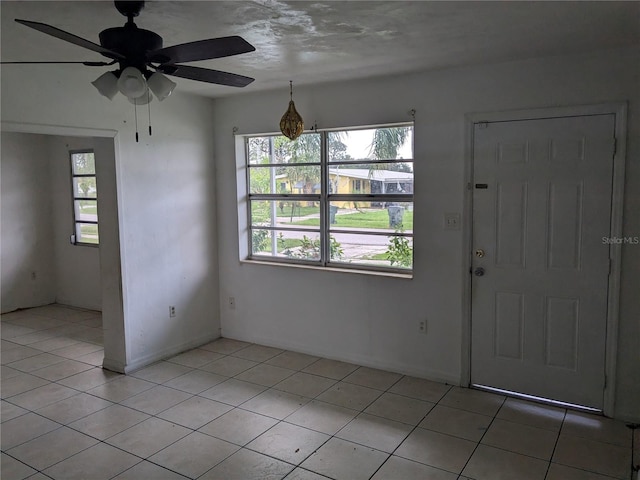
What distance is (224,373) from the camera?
13.5ft

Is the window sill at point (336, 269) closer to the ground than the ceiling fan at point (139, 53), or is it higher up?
closer to the ground

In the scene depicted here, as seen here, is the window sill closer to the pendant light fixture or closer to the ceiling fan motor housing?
the pendant light fixture

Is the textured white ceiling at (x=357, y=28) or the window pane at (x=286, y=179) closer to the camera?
the textured white ceiling at (x=357, y=28)

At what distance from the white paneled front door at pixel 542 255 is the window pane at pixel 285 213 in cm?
152

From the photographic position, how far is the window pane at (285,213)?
4562 mm

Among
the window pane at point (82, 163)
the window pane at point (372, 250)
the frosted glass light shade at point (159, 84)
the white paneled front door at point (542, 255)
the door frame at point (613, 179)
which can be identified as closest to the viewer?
the frosted glass light shade at point (159, 84)

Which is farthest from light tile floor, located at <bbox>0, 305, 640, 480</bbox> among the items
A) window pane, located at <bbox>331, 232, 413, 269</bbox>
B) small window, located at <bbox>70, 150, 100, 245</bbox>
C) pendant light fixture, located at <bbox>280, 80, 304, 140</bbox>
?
small window, located at <bbox>70, 150, 100, 245</bbox>

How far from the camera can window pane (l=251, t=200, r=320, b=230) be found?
456 cm

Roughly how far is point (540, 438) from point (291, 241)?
2.65 m

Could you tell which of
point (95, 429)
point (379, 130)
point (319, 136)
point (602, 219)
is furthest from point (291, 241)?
point (602, 219)

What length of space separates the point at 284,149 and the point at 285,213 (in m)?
0.61

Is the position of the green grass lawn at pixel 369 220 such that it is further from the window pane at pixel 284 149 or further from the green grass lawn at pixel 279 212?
the window pane at pixel 284 149

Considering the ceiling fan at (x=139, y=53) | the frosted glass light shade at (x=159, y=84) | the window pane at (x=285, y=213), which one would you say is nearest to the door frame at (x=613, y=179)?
the window pane at (x=285, y=213)

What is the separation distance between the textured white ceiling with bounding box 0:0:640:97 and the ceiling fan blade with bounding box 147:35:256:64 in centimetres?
29
